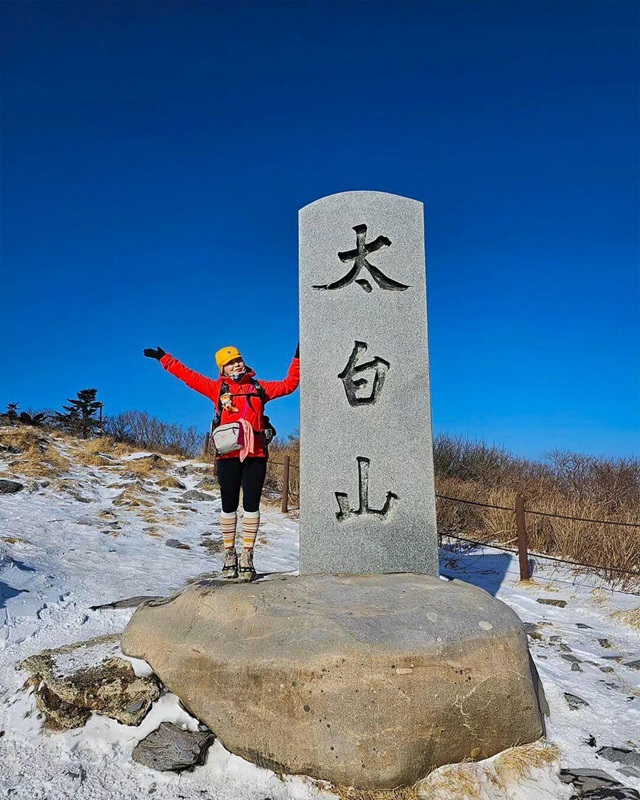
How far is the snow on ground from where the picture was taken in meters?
2.53

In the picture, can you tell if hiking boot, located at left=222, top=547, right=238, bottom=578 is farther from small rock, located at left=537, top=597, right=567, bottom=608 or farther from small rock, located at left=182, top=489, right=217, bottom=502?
small rock, located at left=182, top=489, right=217, bottom=502

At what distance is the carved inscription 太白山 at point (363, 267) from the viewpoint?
14.5 feet

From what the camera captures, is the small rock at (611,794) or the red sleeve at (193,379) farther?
the red sleeve at (193,379)

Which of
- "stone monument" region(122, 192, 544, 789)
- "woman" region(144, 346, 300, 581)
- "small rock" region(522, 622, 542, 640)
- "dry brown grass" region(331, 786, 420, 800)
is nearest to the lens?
"dry brown grass" region(331, 786, 420, 800)

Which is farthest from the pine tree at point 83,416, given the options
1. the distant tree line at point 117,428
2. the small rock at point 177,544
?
the small rock at point 177,544

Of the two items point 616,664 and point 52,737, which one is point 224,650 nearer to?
point 52,737

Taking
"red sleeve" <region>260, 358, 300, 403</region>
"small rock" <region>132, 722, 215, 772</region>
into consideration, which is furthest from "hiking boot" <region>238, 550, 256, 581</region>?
"small rock" <region>132, 722, 215, 772</region>

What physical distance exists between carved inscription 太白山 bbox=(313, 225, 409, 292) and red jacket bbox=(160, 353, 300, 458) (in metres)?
0.76

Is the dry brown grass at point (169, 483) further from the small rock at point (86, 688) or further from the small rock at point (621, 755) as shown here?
the small rock at point (621, 755)

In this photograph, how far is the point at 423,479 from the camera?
4219 mm

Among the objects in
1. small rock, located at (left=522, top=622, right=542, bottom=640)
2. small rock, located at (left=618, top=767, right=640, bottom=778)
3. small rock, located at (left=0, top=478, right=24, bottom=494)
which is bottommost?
small rock, located at (left=618, top=767, right=640, bottom=778)

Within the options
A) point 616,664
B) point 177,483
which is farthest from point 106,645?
point 177,483

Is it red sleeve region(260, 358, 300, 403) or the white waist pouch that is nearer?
the white waist pouch

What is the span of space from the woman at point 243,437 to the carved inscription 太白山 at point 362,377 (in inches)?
24.4
